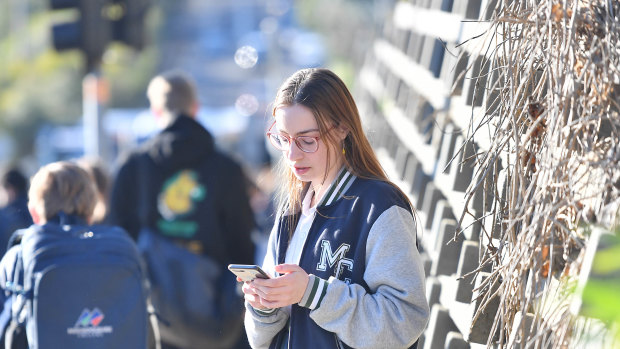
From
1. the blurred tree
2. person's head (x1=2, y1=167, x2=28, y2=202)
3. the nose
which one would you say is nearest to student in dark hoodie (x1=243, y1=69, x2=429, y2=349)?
the nose

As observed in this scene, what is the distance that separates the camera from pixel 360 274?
2.41 meters

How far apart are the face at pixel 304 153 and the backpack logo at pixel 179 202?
274cm

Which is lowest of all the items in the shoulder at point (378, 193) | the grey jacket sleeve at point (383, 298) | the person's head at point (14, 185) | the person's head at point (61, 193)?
the person's head at point (14, 185)

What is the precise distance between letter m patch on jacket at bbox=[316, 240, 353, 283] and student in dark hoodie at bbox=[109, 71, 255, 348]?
2839 mm

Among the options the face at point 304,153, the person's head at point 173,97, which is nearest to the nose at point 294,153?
the face at point 304,153

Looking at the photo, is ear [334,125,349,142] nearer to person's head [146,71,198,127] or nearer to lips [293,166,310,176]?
lips [293,166,310,176]

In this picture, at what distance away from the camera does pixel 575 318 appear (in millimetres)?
1959

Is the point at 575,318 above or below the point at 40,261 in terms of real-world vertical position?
above

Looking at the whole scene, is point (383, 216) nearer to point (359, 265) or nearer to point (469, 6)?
point (359, 265)

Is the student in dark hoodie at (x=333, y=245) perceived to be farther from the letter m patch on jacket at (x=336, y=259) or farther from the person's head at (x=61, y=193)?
the person's head at (x=61, y=193)

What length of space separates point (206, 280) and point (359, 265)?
109 inches

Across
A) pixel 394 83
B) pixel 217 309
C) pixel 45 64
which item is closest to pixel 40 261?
pixel 217 309

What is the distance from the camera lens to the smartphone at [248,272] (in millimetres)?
2330

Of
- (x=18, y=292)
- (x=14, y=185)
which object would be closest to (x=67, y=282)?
(x=18, y=292)
